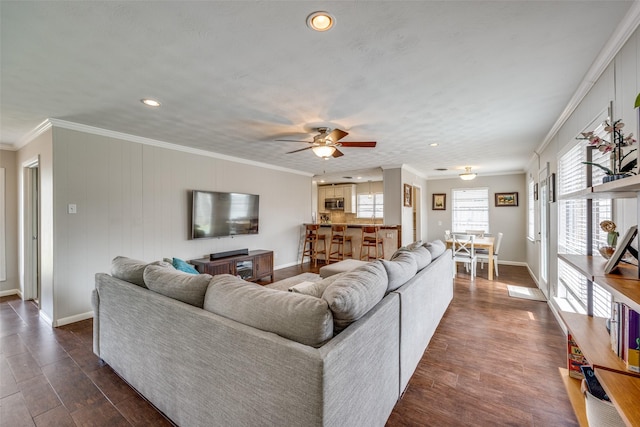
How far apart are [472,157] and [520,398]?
4.29 meters

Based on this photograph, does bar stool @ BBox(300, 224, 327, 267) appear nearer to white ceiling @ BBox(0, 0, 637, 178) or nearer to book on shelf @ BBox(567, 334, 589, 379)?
white ceiling @ BBox(0, 0, 637, 178)

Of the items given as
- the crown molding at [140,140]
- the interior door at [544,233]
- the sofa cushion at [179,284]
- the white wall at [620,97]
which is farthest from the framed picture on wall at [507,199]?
the sofa cushion at [179,284]

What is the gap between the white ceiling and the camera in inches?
58.3

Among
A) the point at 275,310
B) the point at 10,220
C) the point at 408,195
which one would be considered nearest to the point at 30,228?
the point at 10,220

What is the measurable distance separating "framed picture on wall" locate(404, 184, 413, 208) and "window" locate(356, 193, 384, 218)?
232cm

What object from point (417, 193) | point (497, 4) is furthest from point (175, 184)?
point (417, 193)

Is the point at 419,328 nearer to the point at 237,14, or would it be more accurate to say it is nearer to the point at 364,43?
the point at 364,43

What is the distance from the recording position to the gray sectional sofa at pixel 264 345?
114 centimetres

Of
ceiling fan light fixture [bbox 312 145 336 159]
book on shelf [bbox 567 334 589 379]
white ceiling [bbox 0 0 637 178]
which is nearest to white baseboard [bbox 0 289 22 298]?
white ceiling [bbox 0 0 637 178]

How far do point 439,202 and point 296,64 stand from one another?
7035 mm

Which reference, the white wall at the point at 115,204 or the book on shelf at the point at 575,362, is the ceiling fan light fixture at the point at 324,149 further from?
the book on shelf at the point at 575,362

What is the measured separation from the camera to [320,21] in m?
1.53

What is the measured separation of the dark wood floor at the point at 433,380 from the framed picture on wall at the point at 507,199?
4478 mm

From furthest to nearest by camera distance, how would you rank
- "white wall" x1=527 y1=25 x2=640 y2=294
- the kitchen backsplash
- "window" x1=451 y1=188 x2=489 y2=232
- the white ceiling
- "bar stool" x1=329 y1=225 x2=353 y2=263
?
the kitchen backsplash < "window" x1=451 y1=188 x2=489 y2=232 < "bar stool" x1=329 y1=225 x2=353 y2=263 < "white wall" x1=527 y1=25 x2=640 y2=294 < the white ceiling
